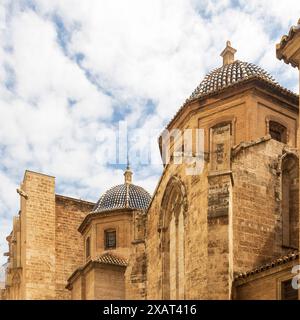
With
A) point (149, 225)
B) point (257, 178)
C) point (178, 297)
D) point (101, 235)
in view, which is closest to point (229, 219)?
point (257, 178)

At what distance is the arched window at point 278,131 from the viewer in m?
19.1

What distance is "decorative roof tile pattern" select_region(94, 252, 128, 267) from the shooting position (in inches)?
916

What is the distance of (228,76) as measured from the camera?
19953mm

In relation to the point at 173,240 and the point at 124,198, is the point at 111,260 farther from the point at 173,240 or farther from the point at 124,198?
the point at 173,240

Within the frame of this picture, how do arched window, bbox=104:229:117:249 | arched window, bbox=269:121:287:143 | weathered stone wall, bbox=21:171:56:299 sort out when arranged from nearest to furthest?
arched window, bbox=269:121:287:143 < arched window, bbox=104:229:117:249 < weathered stone wall, bbox=21:171:56:299

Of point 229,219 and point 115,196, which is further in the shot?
point 115,196

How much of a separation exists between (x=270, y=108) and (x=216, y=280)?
7.03 m

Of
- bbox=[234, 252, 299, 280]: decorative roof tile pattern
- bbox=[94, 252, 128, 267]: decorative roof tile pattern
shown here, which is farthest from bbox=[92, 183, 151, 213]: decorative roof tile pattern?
bbox=[234, 252, 299, 280]: decorative roof tile pattern

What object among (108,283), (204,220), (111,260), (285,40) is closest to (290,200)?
(204,220)

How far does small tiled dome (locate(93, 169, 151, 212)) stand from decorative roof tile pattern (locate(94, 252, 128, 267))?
2106 mm

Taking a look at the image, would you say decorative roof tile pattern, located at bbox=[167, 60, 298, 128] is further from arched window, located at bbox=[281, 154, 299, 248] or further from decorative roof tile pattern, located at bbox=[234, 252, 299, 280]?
decorative roof tile pattern, located at bbox=[234, 252, 299, 280]
